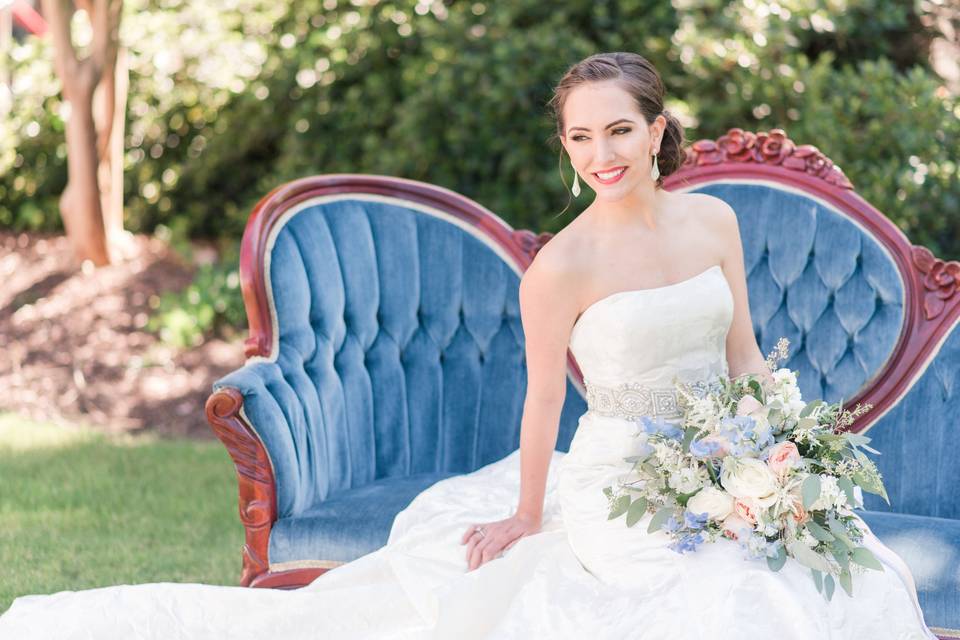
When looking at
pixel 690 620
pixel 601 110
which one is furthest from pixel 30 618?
pixel 601 110

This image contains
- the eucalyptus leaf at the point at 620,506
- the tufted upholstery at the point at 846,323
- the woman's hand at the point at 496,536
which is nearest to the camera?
the eucalyptus leaf at the point at 620,506

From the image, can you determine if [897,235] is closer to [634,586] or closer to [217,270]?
[634,586]

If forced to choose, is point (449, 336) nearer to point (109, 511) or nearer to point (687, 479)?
point (687, 479)

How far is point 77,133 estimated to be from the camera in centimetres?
719

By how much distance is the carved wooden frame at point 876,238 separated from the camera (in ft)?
11.7

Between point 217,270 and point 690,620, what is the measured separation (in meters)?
5.22

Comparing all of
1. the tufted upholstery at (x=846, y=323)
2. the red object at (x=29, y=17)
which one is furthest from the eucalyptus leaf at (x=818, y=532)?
the red object at (x=29, y=17)

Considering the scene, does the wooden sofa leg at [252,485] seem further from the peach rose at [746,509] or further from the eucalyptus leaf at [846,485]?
the eucalyptus leaf at [846,485]

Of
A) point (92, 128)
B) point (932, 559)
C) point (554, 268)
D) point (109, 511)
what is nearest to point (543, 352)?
point (554, 268)

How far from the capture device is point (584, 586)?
8.44 ft

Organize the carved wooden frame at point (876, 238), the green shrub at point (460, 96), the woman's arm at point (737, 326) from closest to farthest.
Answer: the woman's arm at point (737, 326) → the carved wooden frame at point (876, 238) → the green shrub at point (460, 96)

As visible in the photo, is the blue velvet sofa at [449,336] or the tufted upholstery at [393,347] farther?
the tufted upholstery at [393,347]

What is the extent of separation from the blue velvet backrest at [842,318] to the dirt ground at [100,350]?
321 centimetres

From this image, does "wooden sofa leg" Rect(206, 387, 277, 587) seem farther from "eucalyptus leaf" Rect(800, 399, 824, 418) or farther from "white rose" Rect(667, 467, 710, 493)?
"eucalyptus leaf" Rect(800, 399, 824, 418)
